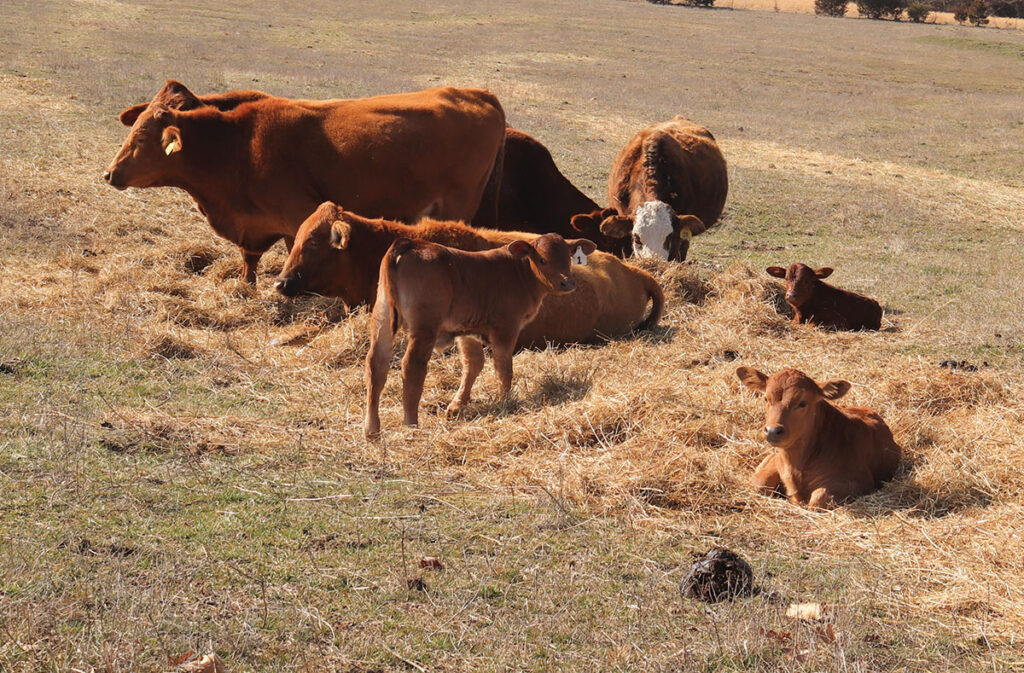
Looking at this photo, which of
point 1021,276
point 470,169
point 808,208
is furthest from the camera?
point 808,208

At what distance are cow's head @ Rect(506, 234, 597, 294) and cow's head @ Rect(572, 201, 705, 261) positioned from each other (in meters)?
4.92

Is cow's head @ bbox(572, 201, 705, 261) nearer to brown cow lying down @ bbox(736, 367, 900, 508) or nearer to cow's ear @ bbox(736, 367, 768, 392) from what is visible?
cow's ear @ bbox(736, 367, 768, 392)

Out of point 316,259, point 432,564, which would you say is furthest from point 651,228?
point 432,564

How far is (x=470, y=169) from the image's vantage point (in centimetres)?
1248

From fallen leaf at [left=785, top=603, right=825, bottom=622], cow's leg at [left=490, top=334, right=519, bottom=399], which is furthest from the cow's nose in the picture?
fallen leaf at [left=785, top=603, right=825, bottom=622]

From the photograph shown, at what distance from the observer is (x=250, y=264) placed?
1133 centimetres

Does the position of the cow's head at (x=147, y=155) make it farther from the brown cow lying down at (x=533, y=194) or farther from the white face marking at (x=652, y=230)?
the white face marking at (x=652, y=230)

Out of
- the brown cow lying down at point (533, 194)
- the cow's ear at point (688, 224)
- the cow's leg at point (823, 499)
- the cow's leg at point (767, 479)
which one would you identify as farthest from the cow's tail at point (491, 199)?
the cow's leg at point (823, 499)

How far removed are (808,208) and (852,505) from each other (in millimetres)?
11653

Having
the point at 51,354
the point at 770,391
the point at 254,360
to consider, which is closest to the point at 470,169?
the point at 254,360

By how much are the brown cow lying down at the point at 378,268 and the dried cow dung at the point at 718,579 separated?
4233mm

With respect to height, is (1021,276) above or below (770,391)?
below

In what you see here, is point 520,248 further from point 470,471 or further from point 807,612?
point 807,612

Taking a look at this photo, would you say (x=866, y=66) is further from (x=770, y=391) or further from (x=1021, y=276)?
(x=770, y=391)
